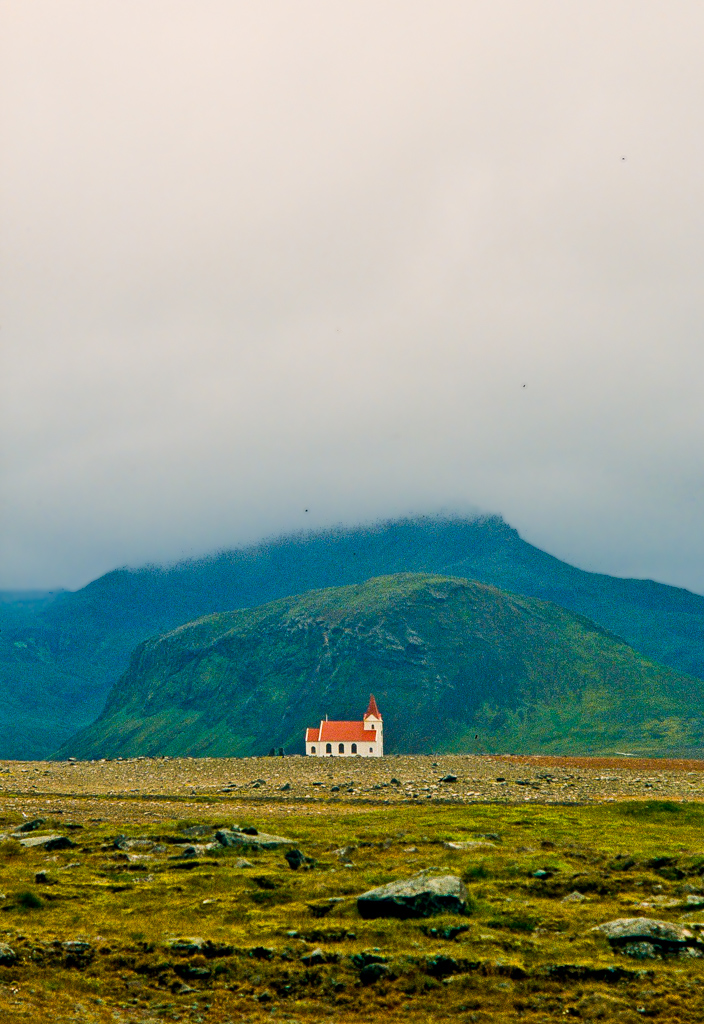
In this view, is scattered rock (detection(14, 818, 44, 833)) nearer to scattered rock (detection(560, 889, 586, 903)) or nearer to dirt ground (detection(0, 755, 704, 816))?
dirt ground (detection(0, 755, 704, 816))

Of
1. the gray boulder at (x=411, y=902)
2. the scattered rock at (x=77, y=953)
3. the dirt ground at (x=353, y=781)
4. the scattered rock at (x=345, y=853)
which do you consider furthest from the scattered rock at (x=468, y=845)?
the dirt ground at (x=353, y=781)

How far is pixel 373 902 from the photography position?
94.4ft

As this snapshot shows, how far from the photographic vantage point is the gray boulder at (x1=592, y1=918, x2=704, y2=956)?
84.0 feet

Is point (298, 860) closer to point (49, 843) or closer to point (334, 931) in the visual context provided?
point (334, 931)

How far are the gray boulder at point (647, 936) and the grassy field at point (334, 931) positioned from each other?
45cm

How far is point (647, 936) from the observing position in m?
26.0

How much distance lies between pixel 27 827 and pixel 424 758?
5285 cm

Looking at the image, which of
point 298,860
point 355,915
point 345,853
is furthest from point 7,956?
point 345,853

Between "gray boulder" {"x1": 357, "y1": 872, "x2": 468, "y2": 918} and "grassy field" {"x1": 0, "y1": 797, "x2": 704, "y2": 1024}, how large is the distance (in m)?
0.50

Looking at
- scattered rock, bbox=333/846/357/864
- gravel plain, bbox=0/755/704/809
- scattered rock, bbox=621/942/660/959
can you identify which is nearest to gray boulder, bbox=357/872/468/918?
scattered rock, bbox=621/942/660/959

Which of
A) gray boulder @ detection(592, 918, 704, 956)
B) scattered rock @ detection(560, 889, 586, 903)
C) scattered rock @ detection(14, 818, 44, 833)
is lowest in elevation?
scattered rock @ detection(14, 818, 44, 833)

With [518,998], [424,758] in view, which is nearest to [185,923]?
[518,998]

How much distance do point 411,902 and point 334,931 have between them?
2.71 metres

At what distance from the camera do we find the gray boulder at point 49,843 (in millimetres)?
39312
